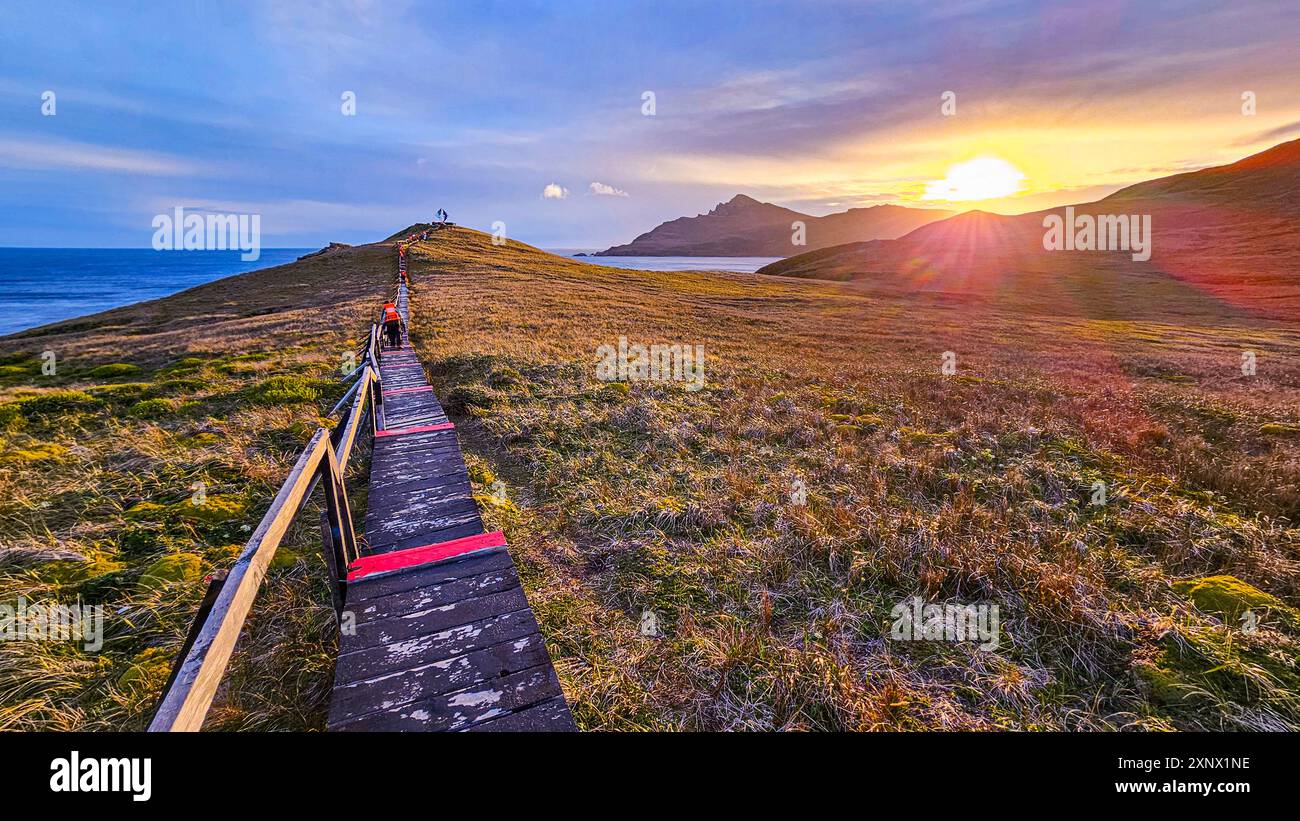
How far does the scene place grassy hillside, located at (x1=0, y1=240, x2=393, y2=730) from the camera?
3627mm

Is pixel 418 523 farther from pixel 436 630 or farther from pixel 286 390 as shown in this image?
pixel 286 390

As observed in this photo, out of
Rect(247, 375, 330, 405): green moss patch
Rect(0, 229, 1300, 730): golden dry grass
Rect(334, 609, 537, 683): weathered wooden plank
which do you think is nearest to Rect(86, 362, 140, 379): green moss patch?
Rect(0, 229, 1300, 730): golden dry grass

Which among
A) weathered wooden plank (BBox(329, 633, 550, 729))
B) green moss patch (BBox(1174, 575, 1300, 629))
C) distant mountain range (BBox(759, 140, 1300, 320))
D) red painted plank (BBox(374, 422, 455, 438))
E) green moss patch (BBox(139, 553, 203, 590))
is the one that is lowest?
green moss patch (BBox(1174, 575, 1300, 629))

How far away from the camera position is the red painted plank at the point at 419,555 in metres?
4.79

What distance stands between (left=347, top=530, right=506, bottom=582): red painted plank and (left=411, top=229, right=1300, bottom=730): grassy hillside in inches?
24.6

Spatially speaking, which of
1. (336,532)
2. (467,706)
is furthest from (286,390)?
(467,706)

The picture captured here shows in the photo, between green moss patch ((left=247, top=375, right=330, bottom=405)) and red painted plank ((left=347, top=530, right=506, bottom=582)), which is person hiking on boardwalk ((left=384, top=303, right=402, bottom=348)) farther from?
red painted plank ((left=347, top=530, right=506, bottom=582))

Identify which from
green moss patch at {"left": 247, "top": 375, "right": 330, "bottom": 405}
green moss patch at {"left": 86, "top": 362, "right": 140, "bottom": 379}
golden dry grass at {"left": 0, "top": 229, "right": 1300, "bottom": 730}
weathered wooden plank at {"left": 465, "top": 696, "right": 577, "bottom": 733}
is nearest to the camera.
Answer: weathered wooden plank at {"left": 465, "top": 696, "right": 577, "bottom": 733}
